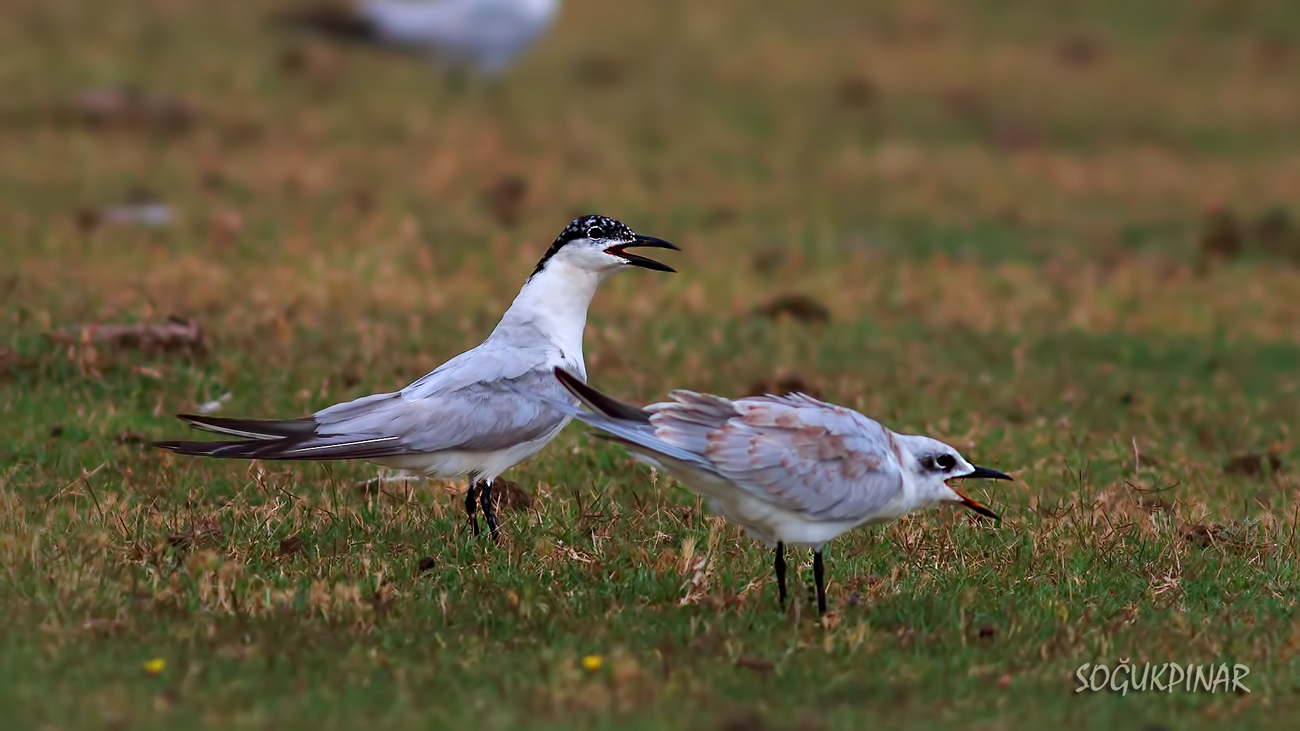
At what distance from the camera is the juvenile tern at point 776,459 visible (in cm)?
589

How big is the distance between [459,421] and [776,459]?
152 cm

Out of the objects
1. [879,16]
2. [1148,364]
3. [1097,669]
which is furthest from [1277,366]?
[879,16]

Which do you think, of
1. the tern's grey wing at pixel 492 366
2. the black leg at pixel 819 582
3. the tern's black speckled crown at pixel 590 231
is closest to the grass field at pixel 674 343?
the black leg at pixel 819 582

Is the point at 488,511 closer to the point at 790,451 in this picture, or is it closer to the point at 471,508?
the point at 471,508

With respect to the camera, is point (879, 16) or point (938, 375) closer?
point (938, 375)

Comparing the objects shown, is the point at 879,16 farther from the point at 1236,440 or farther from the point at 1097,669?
the point at 1097,669

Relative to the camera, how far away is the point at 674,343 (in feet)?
35.7

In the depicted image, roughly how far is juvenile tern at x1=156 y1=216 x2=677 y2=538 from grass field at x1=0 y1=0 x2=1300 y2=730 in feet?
1.15

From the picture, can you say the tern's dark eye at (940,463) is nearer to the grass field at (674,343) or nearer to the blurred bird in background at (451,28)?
the grass field at (674,343)

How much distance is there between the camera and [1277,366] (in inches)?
457

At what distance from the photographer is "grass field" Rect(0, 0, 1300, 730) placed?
554cm

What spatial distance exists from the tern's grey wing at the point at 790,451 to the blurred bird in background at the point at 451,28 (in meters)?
12.3

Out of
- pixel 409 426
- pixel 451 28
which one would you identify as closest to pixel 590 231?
pixel 409 426

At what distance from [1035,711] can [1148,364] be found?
6.60 m
